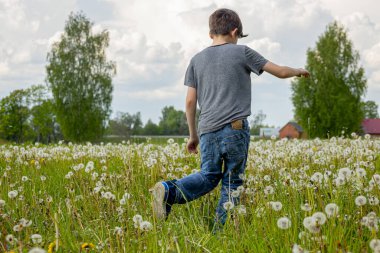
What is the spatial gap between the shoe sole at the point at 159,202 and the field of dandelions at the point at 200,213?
0.09 metres

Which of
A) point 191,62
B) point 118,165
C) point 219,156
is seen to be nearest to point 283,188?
point 219,156

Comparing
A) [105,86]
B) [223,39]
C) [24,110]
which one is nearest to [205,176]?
[223,39]

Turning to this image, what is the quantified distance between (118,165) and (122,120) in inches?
4176

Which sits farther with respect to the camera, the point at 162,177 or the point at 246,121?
the point at 162,177

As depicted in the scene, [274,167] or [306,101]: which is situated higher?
[306,101]

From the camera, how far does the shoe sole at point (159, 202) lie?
4.07 metres

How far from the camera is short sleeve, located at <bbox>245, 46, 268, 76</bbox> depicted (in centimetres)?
436

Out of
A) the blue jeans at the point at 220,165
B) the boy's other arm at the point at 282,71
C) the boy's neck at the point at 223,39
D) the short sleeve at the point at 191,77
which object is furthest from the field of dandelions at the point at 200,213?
the boy's neck at the point at 223,39

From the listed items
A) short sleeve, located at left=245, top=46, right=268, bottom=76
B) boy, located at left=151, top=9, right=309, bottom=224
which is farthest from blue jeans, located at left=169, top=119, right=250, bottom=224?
short sleeve, located at left=245, top=46, right=268, bottom=76

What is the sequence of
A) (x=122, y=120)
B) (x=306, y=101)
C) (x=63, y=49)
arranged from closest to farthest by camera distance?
(x=63, y=49) < (x=306, y=101) < (x=122, y=120)

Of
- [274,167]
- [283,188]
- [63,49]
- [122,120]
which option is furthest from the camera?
[122,120]

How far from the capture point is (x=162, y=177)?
615cm

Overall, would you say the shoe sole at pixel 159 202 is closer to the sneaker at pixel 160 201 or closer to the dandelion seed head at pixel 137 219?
the sneaker at pixel 160 201

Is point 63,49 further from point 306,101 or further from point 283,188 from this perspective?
point 283,188
